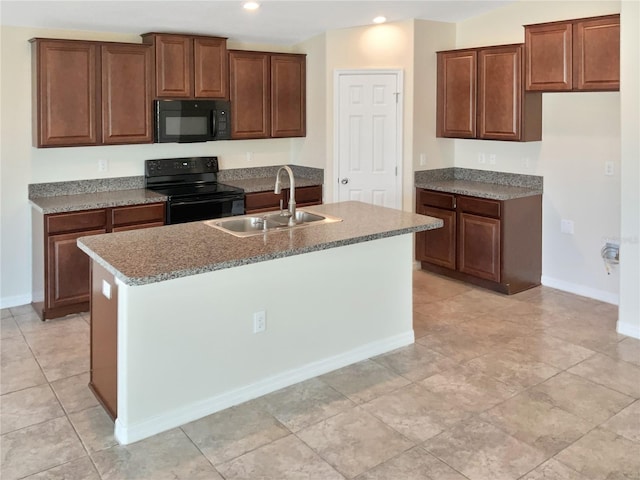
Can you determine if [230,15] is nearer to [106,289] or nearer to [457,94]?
[457,94]

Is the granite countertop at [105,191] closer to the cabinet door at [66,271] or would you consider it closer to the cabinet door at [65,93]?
the cabinet door at [66,271]

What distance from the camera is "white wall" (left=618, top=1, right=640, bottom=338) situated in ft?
13.3

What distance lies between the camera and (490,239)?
5395mm

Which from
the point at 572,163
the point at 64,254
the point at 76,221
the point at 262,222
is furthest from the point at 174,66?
the point at 572,163

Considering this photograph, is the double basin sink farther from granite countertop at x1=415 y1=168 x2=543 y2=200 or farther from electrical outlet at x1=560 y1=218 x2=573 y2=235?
electrical outlet at x1=560 y1=218 x2=573 y2=235

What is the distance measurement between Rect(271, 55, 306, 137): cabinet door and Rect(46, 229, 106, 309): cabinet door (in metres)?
2.21

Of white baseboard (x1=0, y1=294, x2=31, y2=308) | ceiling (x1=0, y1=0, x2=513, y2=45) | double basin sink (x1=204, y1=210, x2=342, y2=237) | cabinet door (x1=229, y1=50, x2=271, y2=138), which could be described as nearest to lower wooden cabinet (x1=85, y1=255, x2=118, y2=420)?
double basin sink (x1=204, y1=210, x2=342, y2=237)

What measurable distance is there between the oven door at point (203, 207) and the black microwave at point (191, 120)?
0.61 meters

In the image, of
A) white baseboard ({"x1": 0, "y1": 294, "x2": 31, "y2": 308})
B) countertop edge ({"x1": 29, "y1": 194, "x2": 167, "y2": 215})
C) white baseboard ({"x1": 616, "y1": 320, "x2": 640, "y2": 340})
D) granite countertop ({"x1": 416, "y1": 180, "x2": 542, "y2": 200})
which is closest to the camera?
white baseboard ({"x1": 616, "y1": 320, "x2": 640, "y2": 340})

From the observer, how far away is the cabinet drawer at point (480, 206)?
17.4ft

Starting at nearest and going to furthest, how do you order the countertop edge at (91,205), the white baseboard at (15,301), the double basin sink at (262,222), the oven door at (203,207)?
the double basin sink at (262,222), the countertop edge at (91,205), the white baseboard at (15,301), the oven door at (203,207)

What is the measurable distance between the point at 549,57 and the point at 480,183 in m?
1.44

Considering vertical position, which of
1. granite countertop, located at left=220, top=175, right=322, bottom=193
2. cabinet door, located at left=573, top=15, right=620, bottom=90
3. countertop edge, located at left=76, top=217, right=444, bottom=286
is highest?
cabinet door, located at left=573, top=15, right=620, bottom=90

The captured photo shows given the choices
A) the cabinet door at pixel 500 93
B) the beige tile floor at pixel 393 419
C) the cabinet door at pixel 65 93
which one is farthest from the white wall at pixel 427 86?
the cabinet door at pixel 65 93
